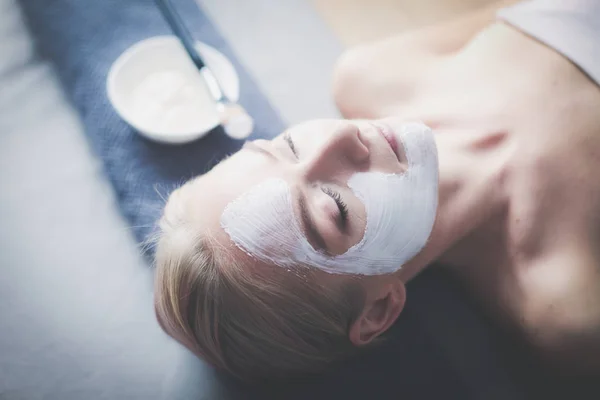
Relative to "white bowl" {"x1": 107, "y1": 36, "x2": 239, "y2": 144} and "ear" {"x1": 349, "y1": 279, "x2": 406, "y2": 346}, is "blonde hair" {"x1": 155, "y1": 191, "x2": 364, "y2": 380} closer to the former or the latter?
"ear" {"x1": 349, "y1": 279, "x2": 406, "y2": 346}

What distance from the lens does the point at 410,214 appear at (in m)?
0.74

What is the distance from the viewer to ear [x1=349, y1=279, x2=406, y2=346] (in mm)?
776

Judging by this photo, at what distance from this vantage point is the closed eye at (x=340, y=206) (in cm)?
71

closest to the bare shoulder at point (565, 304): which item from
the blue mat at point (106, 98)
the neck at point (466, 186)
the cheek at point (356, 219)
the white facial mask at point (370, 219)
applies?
the neck at point (466, 186)

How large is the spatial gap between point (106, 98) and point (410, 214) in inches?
30.7

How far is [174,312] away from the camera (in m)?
0.77

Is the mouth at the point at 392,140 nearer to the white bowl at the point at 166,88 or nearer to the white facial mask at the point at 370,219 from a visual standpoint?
the white facial mask at the point at 370,219

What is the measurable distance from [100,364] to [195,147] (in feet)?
1.64

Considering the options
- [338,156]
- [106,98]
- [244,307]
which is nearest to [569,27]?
[338,156]

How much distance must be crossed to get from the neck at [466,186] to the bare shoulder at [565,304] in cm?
13

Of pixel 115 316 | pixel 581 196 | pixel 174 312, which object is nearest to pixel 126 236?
pixel 115 316

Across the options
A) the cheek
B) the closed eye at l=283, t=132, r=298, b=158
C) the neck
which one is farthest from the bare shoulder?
the closed eye at l=283, t=132, r=298, b=158

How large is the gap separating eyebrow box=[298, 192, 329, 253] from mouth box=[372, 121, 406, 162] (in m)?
0.18

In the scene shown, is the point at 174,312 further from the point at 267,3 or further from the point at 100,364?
the point at 267,3
